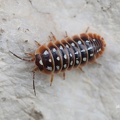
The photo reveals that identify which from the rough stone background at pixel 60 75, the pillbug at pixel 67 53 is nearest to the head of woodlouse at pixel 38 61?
the pillbug at pixel 67 53

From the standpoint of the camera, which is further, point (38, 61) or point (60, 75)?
point (60, 75)

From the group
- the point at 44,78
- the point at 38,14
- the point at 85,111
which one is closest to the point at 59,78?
the point at 44,78

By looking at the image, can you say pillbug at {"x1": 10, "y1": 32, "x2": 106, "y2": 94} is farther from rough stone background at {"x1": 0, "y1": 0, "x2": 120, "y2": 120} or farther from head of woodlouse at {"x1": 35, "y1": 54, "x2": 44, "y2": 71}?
rough stone background at {"x1": 0, "y1": 0, "x2": 120, "y2": 120}

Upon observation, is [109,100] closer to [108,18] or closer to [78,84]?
[78,84]

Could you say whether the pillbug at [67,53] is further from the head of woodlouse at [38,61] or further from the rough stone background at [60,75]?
the rough stone background at [60,75]

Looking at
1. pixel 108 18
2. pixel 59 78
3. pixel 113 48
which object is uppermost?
pixel 108 18

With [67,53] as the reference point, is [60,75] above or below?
below

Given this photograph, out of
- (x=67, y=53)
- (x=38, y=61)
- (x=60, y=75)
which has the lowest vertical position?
(x=60, y=75)
